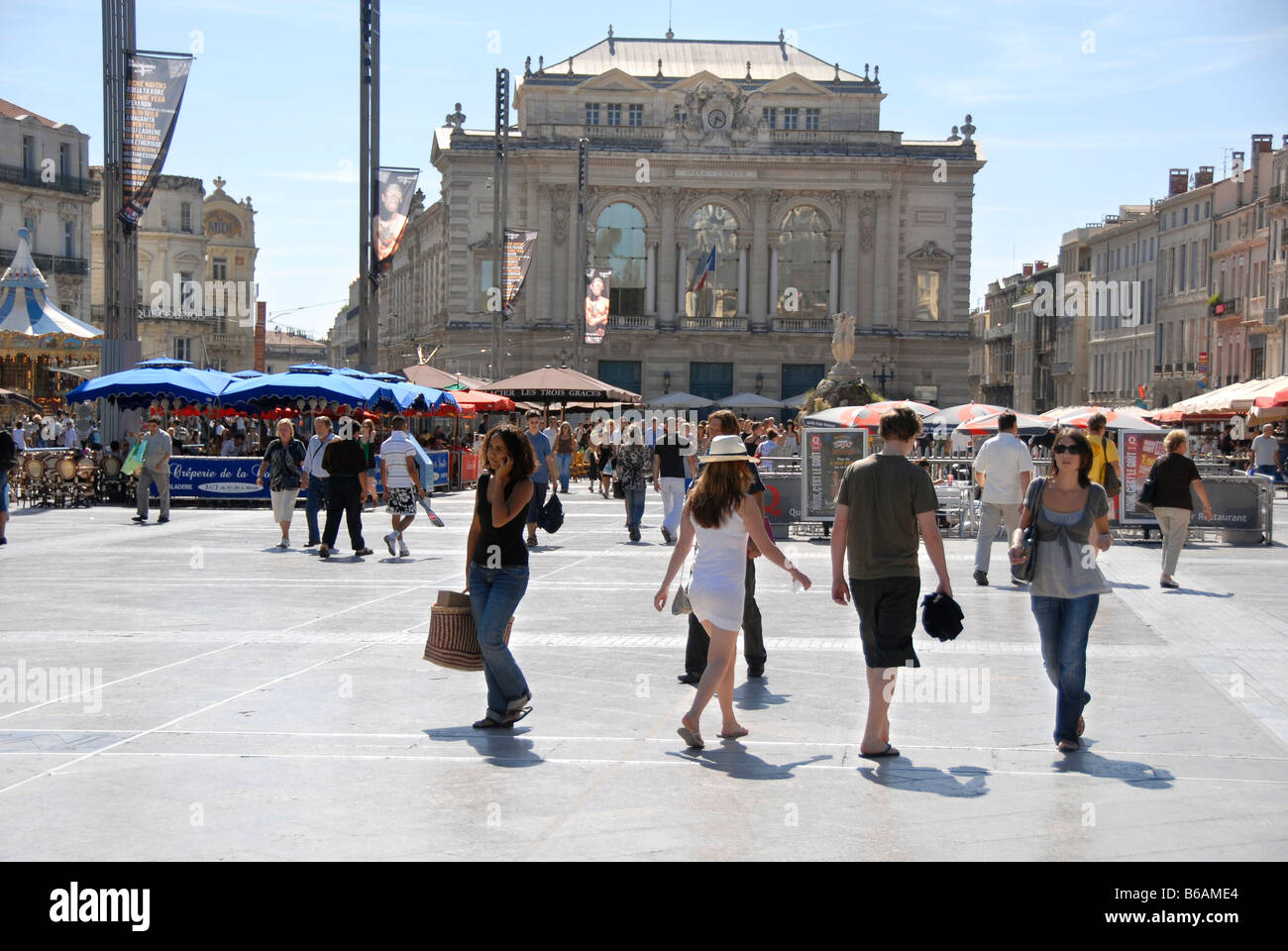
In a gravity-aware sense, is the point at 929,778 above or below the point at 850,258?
below

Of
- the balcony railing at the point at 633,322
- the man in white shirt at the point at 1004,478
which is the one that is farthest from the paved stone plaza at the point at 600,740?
the balcony railing at the point at 633,322

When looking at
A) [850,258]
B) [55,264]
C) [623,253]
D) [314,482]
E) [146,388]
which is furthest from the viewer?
[623,253]

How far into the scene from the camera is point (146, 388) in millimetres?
26375

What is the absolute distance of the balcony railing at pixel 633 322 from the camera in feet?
237

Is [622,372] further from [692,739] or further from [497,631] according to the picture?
[692,739]

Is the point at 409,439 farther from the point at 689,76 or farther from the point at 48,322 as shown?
the point at 689,76

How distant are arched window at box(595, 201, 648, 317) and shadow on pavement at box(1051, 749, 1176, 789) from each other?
65696 mm

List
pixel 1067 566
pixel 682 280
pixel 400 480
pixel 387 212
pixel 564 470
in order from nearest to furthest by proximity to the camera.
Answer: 1. pixel 1067 566
2. pixel 400 480
3. pixel 387 212
4. pixel 564 470
5. pixel 682 280

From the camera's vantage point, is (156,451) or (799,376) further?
(799,376)

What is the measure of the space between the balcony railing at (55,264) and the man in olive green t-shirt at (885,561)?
56320mm

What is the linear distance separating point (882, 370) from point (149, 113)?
51020 millimetres

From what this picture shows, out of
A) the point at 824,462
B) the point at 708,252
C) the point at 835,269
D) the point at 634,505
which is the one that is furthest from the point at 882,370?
the point at 634,505

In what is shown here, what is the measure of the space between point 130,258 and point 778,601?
17.4 m

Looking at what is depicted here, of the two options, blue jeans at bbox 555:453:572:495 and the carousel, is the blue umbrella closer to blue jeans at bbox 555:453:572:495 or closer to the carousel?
the carousel
